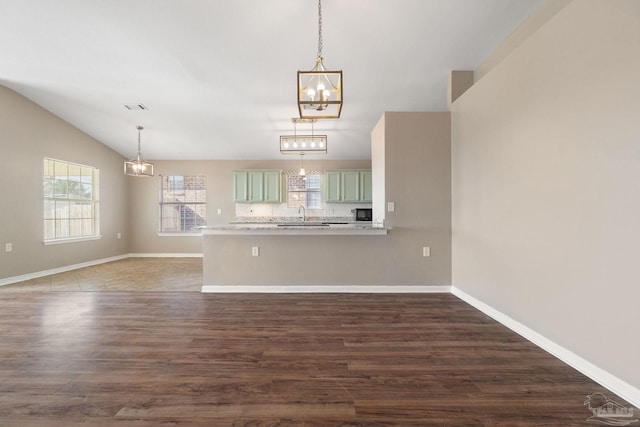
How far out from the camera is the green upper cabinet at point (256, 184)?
6535mm

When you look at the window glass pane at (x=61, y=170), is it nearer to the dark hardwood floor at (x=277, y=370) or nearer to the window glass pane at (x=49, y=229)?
the window glass pane at (x=49, y=229)

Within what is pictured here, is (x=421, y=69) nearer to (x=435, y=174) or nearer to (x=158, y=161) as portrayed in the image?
(x=435, y=174)

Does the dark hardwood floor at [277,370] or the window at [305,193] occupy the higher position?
the window at [305,193]

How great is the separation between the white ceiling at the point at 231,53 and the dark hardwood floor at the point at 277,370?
307 cm

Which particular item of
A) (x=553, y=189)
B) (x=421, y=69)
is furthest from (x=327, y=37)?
(x=553, y=189)

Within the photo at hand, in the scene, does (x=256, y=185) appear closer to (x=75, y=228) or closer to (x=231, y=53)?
(x=231, y=53)

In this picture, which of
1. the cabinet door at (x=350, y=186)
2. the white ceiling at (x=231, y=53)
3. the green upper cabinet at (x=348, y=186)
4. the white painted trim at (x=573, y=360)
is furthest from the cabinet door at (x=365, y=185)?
the white painted trim at (x=573, y=360)

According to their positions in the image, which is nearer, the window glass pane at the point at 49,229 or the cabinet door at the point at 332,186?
the window glass pane at the point at 49,229

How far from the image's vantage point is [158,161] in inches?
270

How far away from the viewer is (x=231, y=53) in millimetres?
3334

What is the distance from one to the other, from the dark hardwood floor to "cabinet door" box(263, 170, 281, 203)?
377cm

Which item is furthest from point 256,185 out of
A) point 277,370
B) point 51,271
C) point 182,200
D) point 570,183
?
point 570,183

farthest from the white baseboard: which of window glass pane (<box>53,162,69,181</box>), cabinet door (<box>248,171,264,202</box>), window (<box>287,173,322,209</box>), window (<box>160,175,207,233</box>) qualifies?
window (<box>287,173,322,209</box>)

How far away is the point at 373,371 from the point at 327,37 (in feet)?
10.9
